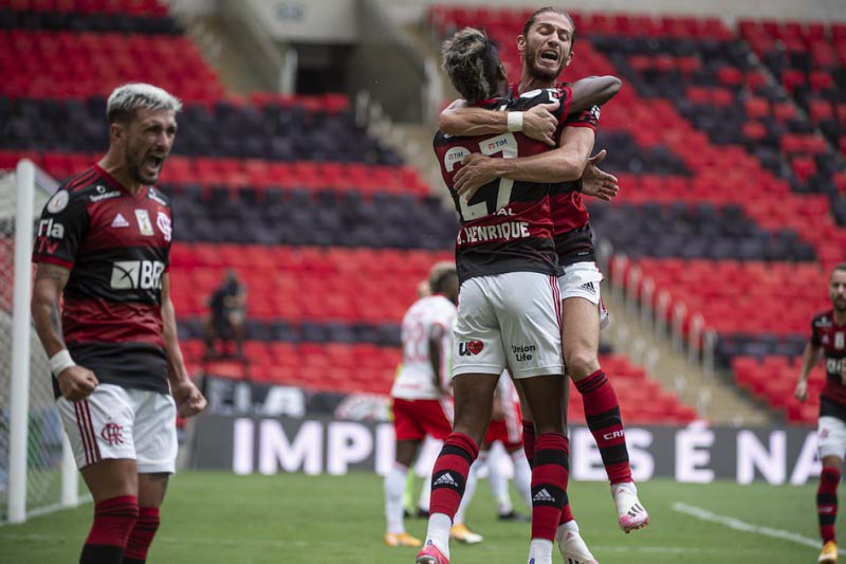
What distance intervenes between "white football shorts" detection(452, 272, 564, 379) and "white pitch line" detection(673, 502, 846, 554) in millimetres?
4717

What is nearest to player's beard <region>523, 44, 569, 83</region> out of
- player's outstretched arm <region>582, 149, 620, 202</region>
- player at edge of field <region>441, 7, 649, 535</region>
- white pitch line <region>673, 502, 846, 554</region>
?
player at edge of field <region>441, 7, 649, 535</region>

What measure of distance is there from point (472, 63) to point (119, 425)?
88.2 inches

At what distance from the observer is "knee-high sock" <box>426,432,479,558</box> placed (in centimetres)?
563

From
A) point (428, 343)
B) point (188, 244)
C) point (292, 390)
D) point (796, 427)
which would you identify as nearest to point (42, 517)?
point (428, 343)

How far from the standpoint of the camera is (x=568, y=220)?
630 centimetres

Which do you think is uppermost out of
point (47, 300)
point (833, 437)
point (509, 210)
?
point (509, 210)

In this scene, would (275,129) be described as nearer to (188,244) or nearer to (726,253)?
(188,244)

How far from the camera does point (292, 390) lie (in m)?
19.0

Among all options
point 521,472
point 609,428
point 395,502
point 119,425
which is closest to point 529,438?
point 609,428

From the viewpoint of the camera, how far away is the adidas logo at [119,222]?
207 inches

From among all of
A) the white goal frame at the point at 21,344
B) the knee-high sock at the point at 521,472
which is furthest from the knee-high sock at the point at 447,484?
the white goal frame at the point at 21,344

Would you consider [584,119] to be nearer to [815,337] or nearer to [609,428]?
[609,428]

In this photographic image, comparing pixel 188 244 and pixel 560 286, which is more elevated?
pixel 188 244

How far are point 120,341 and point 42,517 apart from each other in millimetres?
6161
